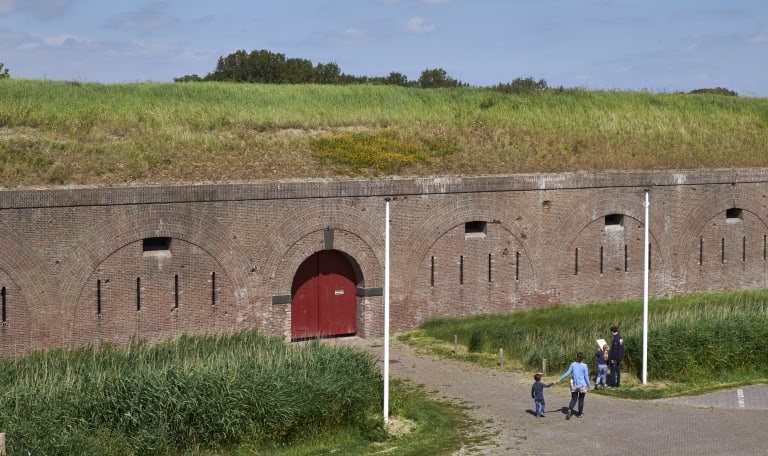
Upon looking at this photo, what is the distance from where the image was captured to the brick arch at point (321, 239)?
2131 centimetres

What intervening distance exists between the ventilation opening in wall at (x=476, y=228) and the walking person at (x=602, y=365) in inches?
262

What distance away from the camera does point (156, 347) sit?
58.7 ft

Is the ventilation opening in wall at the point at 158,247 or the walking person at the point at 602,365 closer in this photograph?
the walking person at the point at 602,365

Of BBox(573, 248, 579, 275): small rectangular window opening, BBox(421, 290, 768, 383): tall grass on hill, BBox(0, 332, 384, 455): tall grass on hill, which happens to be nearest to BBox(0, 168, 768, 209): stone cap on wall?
BBox(573, 248, 579, 275): small rectangular window opening

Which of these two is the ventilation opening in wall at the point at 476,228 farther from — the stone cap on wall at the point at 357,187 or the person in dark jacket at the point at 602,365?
the person in dark jacket at the point at 602,365

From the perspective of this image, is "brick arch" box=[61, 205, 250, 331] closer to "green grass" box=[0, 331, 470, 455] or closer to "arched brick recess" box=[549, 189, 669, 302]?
"green grass" box=[0, 331, 470, 455]

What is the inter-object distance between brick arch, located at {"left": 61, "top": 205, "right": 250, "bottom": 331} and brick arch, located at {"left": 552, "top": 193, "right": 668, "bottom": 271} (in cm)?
828

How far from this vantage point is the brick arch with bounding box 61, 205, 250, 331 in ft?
63.4

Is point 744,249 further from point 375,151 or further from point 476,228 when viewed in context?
point 375,151

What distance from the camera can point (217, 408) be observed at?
13945 millimetres

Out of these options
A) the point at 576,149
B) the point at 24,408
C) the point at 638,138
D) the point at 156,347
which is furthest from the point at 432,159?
the point at 24,408

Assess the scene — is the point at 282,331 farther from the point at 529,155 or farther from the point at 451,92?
the point at 451,92

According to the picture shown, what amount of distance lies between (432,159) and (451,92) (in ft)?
18.7

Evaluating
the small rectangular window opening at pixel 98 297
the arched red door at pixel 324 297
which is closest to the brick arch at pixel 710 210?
the arched red door at pixel 324 297
